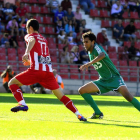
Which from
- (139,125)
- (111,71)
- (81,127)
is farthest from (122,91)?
(81,127)

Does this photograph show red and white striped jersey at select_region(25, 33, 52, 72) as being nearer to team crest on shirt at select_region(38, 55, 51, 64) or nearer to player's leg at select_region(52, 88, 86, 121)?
team crest on shirt at select_region(38, 55, 51, 64)

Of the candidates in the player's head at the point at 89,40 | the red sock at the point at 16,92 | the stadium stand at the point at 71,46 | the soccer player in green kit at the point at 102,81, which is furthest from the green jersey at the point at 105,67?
the stadium stand at the point at 71,46

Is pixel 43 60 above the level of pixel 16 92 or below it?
above

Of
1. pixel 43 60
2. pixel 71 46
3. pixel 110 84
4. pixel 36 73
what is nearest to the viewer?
pixel 36 73

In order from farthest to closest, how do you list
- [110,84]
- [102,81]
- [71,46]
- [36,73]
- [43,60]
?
1. [71,46]
2. [102,81]
3. [110,84]
4. [43,60]
5. [36,73]

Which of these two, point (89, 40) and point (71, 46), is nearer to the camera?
point (89, 40)

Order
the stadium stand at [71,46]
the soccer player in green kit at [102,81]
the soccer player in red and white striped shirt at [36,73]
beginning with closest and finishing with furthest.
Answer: the soccer player in red and white striped shirt at [36,73]
the soccer player in green kit at [102,81]
the stadium stand at [71,46]

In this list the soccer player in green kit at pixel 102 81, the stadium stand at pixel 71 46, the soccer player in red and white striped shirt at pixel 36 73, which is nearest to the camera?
the soccer player in red and white striped shirt at pixel 36 73

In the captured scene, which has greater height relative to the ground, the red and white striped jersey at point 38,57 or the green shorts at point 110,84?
the red and white striped jersey at point 38,57

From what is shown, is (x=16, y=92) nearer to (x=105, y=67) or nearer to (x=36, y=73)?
(x=36, y=73)

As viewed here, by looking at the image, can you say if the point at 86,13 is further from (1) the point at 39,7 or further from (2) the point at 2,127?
(2) the point at 2,127

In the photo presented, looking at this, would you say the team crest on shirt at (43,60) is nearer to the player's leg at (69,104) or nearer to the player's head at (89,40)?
the player's leg at (69,104)

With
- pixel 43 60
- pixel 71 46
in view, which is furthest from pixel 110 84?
pixel 71 46

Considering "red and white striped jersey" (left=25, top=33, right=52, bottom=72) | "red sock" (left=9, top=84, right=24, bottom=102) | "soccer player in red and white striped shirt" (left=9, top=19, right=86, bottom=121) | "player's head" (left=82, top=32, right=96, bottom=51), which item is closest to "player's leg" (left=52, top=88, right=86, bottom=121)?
"soccer player in red and white striped shirt" (left=9, top=19, right=86, bottom=121)
